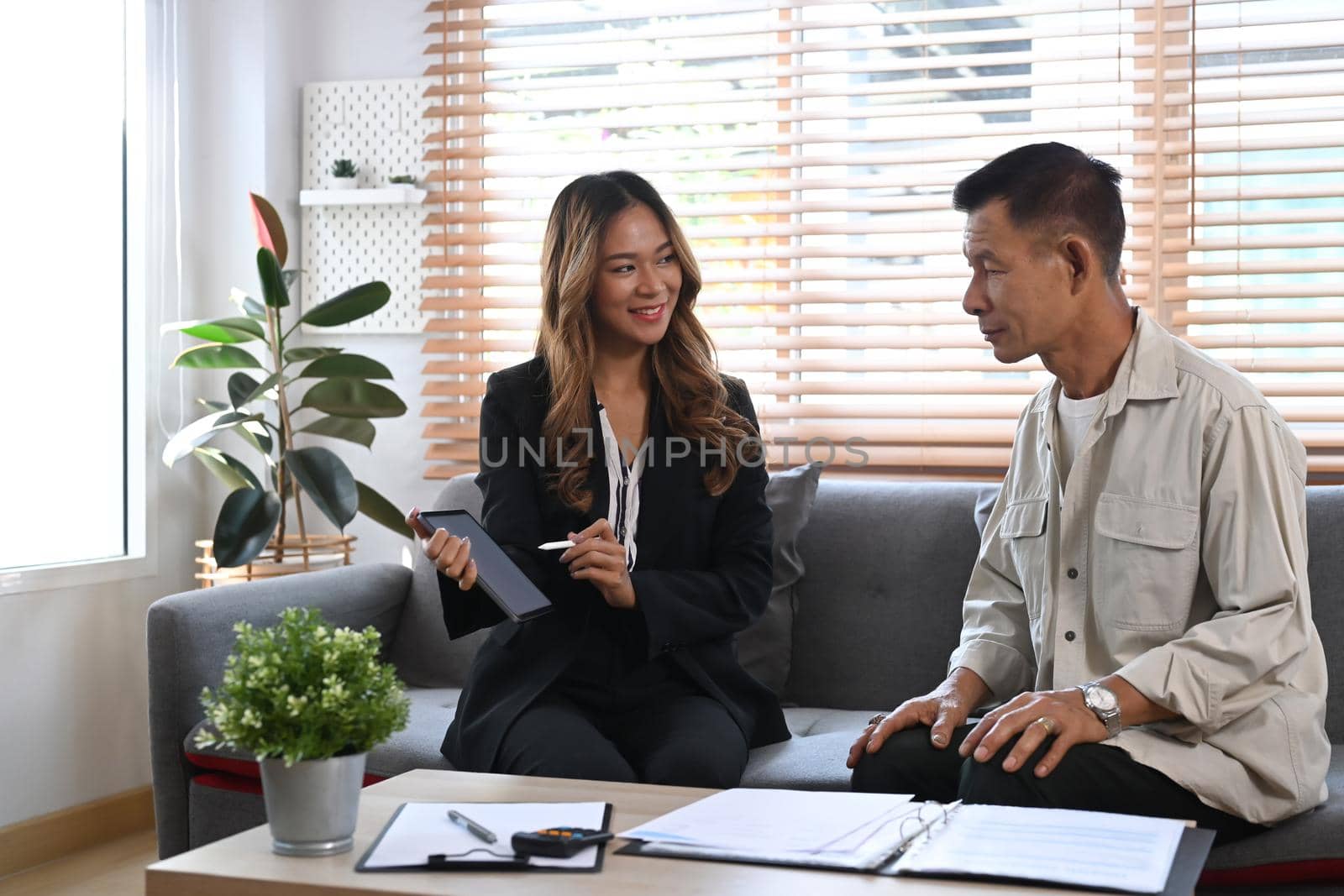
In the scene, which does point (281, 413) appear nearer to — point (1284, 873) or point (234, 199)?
point (234, 199)

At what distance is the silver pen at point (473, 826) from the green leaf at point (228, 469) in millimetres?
1921

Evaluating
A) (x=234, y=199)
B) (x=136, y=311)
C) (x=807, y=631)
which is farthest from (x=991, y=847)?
(x=234, y=199)

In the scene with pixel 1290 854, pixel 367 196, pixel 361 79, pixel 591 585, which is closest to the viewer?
pixel 1290 854

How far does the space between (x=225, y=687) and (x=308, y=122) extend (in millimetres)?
2509

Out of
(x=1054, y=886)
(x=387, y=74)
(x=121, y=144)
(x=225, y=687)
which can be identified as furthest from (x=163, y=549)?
(x=1054, y=886)

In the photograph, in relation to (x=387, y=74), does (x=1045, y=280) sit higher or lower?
lower

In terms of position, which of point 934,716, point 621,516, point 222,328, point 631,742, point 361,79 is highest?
point 361,79

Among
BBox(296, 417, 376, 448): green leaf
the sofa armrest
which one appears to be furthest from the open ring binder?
BBox(296, 417, 376, 448): green leaf

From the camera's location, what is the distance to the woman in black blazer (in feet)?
6.66

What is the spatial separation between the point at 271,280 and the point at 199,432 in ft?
1.30

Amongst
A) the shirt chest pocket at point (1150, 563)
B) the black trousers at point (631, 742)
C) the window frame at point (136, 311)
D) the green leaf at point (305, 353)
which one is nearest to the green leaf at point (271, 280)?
the green leaf at point (305, 353)

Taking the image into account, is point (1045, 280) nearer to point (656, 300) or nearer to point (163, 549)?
point (656, 300)

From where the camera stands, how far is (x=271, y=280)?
2965 millimetres

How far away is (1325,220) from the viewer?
2674 millimetres
